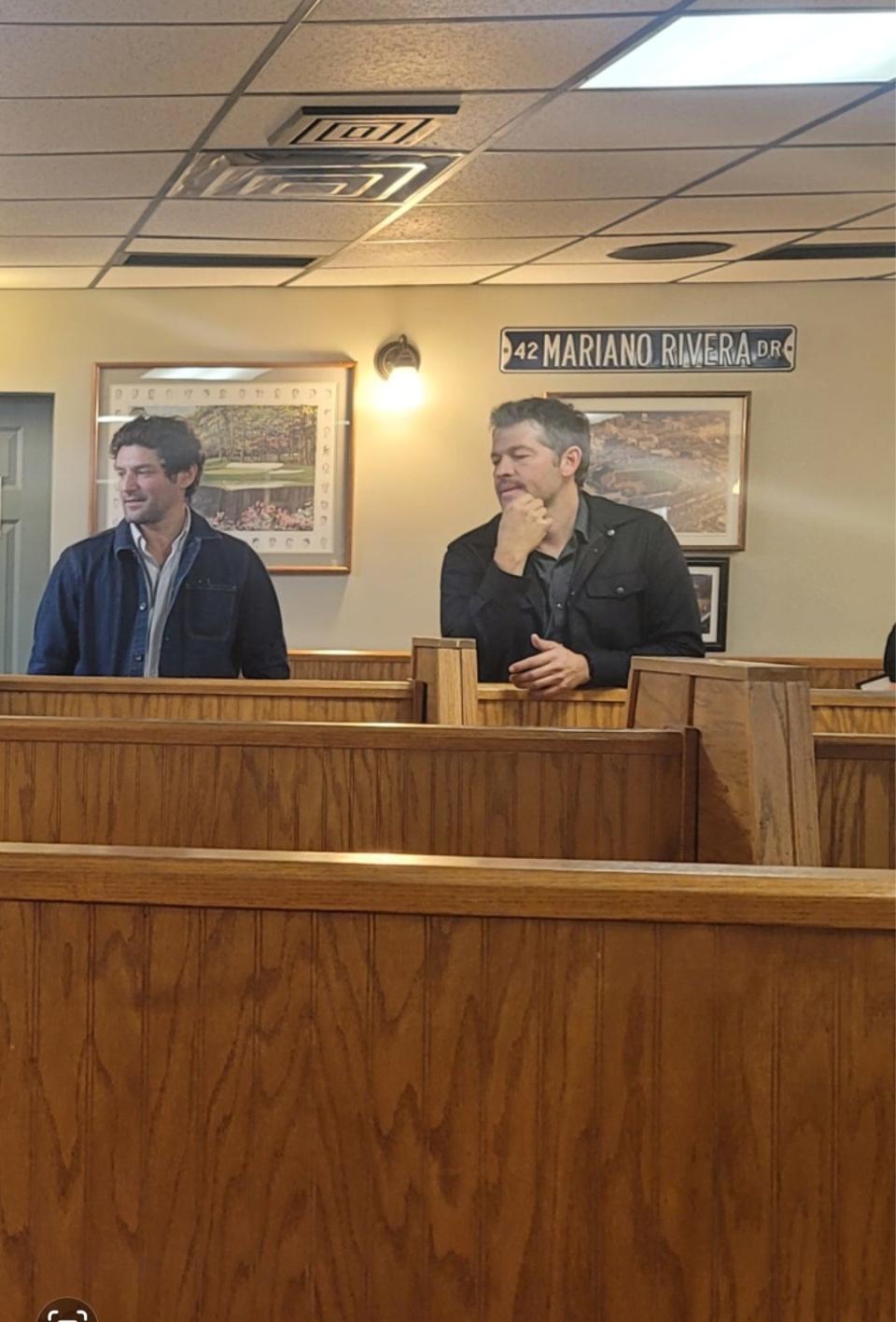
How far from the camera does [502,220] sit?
4.69m

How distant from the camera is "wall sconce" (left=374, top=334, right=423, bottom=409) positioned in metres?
6.04

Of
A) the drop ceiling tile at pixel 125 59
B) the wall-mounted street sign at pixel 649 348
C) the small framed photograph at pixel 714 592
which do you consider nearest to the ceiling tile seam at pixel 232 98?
the drop ceiling tile at pixel 125 59

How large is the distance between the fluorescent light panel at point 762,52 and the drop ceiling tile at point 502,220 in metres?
1.18

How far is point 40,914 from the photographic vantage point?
3.33 ft

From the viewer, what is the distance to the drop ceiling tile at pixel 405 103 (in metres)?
3.35

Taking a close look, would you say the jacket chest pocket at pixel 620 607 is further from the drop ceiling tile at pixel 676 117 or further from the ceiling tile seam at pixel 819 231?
the ceiling tile seam at pixel 819 231

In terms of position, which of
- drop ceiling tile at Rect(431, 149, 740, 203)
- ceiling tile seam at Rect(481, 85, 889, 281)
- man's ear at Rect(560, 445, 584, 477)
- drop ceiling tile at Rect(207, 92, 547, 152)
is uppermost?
ceiling tile seam at Rect(481, 85, 889, 281)

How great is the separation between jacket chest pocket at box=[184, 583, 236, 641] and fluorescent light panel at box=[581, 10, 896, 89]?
1521mm

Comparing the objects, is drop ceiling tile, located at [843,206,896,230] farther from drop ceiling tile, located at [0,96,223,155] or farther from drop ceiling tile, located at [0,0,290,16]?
drop ceiling tile, located at [0,0,290,16]

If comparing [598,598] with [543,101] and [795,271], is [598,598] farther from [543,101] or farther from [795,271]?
[795,271]

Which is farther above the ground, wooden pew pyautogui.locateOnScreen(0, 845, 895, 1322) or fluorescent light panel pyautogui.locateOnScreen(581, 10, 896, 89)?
fluorescent light panel pyautogui.locateOnScreen(581, 10, 896, 89)

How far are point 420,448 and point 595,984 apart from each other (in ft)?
17.2

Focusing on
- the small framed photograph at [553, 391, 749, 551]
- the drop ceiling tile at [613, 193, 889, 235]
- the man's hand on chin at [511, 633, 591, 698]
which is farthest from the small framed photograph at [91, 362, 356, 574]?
the man's hand on chin at [511, 633, 591, 698]

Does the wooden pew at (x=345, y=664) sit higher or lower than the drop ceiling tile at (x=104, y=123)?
lower
